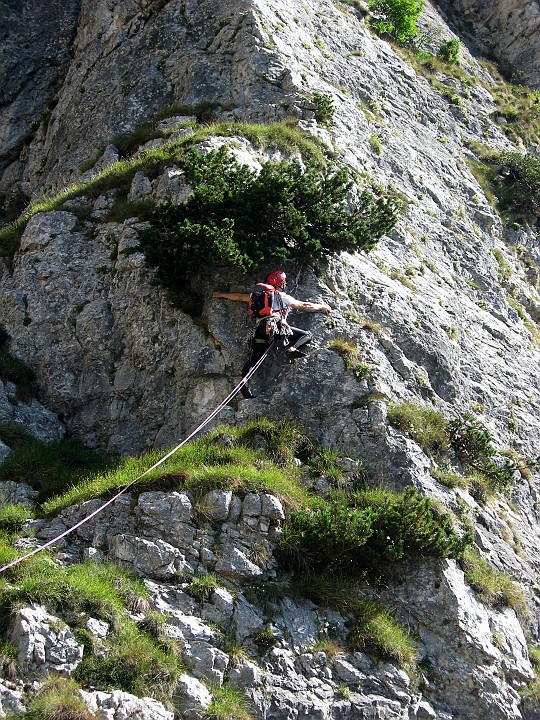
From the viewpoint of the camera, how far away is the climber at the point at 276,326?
1405cm

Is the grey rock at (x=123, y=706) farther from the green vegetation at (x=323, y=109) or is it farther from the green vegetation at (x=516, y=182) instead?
the green vegetation at (x=516, y=182)

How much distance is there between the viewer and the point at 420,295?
17.8 meters

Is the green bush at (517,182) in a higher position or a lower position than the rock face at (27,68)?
higher

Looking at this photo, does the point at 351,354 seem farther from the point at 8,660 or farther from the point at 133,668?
the point at 8,660

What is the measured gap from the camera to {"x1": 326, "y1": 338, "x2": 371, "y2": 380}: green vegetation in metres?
14.4

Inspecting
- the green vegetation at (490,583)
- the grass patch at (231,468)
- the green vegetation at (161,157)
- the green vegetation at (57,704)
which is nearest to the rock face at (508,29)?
the green vegetation at (161,157)

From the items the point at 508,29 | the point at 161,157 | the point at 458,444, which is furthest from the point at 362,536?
the point at 508,29

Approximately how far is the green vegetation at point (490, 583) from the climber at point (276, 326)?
4.55 metres

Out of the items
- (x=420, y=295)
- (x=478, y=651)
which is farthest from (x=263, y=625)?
(x=420, y=295)

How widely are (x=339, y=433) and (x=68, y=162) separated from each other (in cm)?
1320

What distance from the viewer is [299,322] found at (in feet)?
49.1

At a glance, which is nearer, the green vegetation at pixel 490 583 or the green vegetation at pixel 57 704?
the green vegetation at pixel 57 704

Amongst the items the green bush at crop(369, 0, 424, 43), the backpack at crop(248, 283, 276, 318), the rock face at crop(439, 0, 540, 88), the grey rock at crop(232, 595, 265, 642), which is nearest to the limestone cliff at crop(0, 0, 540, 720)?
the grey rock at crop(232, 595, 265, 642)

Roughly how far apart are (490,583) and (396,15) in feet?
77.3
